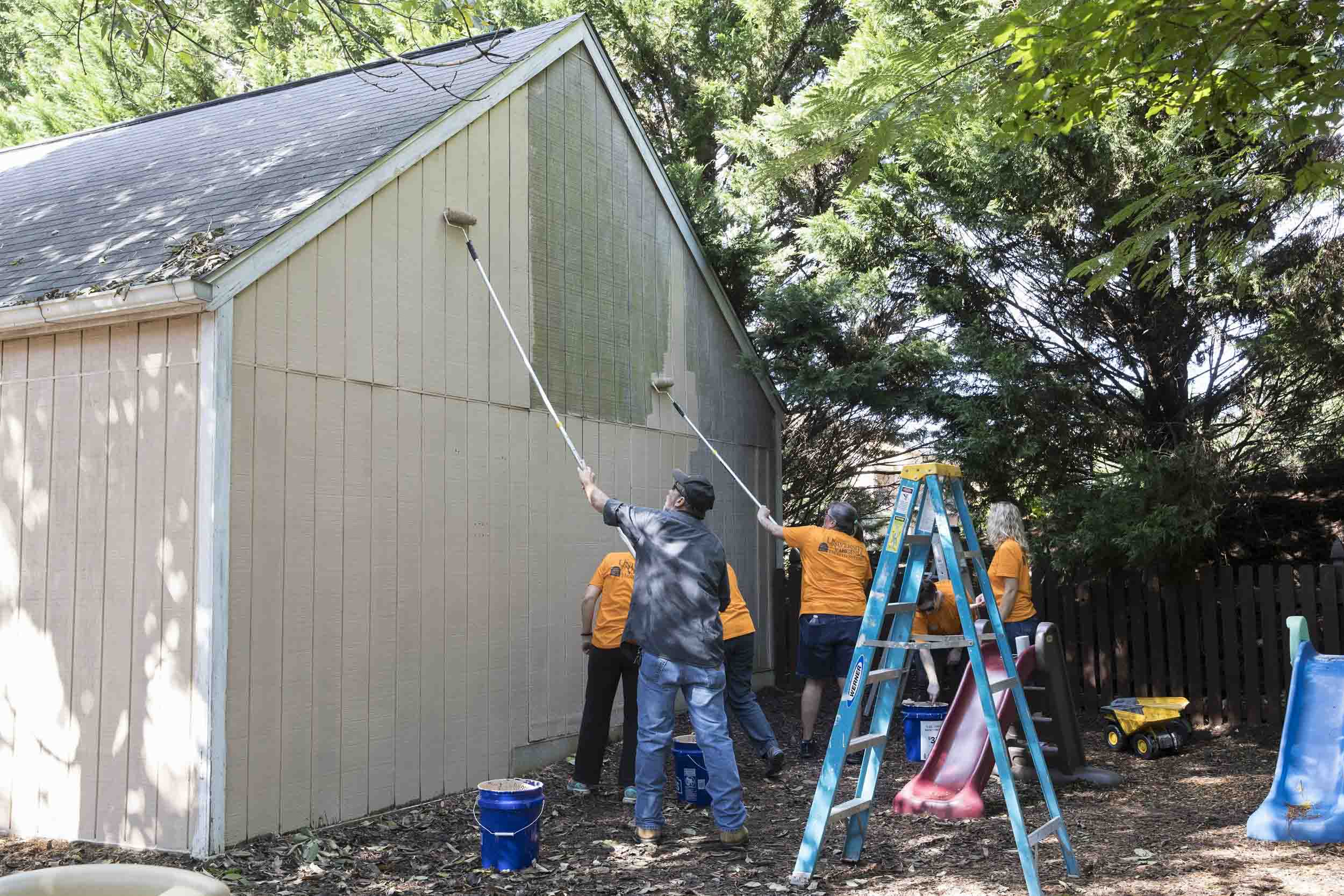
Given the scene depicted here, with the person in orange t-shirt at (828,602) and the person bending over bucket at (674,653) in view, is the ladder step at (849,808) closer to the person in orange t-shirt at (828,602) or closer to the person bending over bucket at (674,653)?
the person bending over bucket at (674,653)

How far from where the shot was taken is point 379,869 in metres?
5.53

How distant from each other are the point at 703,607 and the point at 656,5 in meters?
12.4

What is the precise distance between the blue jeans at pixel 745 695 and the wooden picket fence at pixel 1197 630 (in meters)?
3.94

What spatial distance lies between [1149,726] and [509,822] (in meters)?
5.14

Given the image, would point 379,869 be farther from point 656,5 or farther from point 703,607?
point 656,5

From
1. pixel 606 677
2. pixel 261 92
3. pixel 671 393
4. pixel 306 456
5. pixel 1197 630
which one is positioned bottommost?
pixel 1197 630

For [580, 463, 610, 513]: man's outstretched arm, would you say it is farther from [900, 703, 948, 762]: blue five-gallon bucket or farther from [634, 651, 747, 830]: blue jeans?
[900, 703, 948, 762]: blue five-gallon bucket

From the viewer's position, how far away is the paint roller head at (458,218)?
289 inches

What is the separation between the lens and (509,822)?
5.36 m

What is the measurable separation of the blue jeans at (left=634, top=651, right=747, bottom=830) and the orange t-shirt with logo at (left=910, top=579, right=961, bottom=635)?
10.5 ft

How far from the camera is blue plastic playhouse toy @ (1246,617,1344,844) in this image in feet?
18.1

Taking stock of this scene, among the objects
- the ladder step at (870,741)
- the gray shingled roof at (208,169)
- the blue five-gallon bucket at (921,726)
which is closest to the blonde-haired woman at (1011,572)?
the blue five-gallon bucket at (921,726)

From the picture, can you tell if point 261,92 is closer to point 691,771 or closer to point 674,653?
point 674,653

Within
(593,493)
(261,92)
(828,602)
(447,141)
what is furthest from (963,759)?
(261,92)
